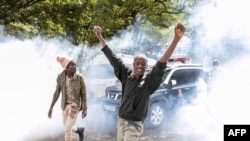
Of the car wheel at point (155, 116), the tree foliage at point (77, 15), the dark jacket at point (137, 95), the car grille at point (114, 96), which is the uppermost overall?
the tree foliage at point (77, 15)

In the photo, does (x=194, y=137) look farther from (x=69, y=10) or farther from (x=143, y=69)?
(x=69, y=10)

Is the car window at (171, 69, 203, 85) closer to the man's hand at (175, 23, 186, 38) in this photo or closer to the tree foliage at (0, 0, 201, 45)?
the man's hand at (175, 23, 186, 38)

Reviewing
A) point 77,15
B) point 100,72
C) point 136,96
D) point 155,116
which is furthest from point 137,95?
point 77,15

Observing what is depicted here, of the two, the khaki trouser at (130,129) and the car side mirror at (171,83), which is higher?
the car side mirror at (171,83)

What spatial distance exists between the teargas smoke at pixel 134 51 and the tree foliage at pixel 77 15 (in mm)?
504

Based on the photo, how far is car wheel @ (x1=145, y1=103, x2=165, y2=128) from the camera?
27.2 ft

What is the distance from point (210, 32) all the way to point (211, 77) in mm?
5848

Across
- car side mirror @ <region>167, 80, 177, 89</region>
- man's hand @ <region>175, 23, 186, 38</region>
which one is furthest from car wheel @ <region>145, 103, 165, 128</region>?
man's hand @ <region>175, 23, 186, 38</region>

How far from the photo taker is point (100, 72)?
38.6ft

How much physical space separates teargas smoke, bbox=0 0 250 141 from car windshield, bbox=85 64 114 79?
58 centimetres

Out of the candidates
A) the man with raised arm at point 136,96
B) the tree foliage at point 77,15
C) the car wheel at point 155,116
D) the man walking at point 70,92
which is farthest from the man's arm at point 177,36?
the tree foliage at point 77,15

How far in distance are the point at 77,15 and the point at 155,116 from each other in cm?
829

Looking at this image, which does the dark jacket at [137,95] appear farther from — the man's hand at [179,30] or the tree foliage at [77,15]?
the tree foliage at [77,15]

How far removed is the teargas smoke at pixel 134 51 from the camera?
816 centimetres
